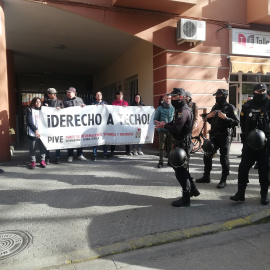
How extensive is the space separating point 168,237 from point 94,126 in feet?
15.5

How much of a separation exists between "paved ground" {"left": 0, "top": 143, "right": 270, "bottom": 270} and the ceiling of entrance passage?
4946 millimetres

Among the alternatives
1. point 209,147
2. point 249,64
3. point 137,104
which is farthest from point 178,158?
point 249,64

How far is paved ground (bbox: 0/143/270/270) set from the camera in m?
3.35

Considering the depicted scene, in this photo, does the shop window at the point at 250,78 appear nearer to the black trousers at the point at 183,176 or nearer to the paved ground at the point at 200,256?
the black trousers at the point at 183,176

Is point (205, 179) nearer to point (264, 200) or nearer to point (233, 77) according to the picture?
point (264, 200)

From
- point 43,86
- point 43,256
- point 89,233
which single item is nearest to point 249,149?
point 89,233

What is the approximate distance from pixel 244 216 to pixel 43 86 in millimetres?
19440

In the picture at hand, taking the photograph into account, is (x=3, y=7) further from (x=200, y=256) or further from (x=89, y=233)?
(x=200, y=256)

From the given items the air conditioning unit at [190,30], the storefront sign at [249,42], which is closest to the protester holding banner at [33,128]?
the air conditioning unit at [190,30]

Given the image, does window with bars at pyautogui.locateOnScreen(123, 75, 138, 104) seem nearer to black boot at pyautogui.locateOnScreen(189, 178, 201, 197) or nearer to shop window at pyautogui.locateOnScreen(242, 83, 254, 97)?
shop window at pyautogui.locateOnScreen(242, 83, 254, 97)

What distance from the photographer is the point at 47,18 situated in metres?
8.98

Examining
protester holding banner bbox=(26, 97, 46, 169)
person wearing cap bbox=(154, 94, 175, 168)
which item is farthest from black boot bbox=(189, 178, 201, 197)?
protester holding banner bbox=(26, 97, 46, 169)

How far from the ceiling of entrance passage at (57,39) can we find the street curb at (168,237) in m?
7.29

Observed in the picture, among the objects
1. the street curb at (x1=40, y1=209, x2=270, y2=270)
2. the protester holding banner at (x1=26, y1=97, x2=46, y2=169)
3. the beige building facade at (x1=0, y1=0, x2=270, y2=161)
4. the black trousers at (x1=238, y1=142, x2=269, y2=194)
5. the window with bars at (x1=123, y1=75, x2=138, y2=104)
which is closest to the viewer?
the street curb at (x1=40, y1=209, x2=270, y2=270)
